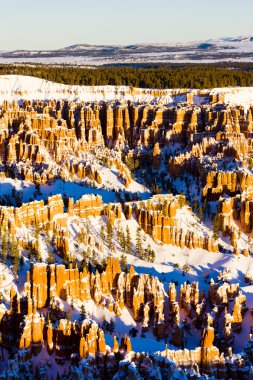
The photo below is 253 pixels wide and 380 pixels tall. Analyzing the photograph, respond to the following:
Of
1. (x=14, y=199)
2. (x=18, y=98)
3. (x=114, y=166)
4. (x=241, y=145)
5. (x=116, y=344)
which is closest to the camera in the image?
(x=116, y=344)

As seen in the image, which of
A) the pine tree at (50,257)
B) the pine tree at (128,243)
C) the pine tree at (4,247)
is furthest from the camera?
the pine tree at (128,243)

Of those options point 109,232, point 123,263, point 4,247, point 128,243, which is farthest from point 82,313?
point 109,232

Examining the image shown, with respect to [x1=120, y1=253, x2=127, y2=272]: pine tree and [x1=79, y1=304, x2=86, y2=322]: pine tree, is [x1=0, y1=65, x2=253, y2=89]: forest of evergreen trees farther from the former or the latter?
[x1=79, y1=304, x2=86, y2=322]: pine tree

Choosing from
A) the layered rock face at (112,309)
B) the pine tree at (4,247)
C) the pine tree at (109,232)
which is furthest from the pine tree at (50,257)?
the pine tree at (109,232)

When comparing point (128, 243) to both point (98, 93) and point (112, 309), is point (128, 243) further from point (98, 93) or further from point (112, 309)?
point (98, 93)

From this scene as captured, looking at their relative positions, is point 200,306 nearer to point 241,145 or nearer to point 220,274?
point 220,274

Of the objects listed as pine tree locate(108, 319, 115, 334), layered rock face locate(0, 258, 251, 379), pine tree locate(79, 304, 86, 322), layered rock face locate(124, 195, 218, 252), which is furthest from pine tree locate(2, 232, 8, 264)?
layered rock face locate(124, 195, 218, 252)

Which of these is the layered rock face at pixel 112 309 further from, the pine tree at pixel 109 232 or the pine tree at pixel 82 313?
the pine tree at pixel 109 232

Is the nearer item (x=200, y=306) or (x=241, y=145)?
(x=200, y=306)

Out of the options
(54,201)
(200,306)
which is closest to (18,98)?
(54,201)
